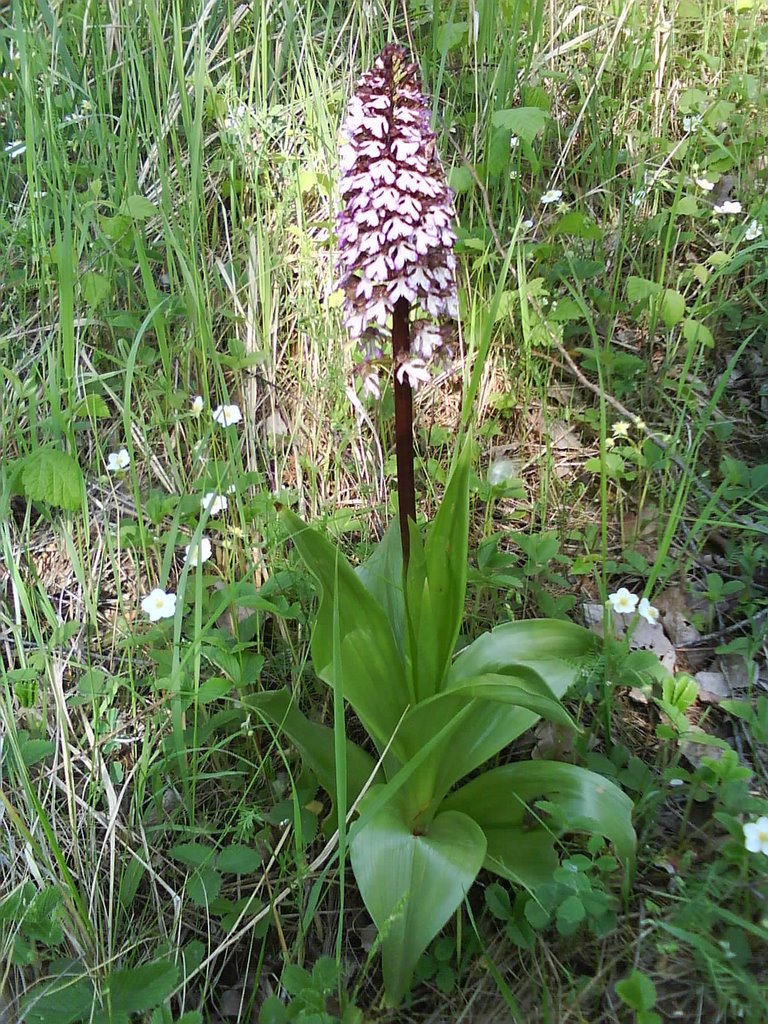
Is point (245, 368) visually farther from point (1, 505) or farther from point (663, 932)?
point (663, 932)

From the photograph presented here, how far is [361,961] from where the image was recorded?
3.89 feet

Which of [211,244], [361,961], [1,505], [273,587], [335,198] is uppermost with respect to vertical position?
[335,198]

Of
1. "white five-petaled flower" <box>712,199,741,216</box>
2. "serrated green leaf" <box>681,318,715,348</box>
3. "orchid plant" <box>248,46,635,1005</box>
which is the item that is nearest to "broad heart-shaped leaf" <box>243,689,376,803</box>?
"orchid plant" <box>248,46,635,1005</box>

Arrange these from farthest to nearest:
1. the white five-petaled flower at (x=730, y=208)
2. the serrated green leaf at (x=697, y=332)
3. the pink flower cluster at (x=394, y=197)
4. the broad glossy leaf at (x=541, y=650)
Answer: the white five-petaled flower at (x=730, y=208) → the serrated green leaf at (x=697, y=332) → the broad glossy leaf at (x=541, y=650) → the pink flower cluster at (x=394, y=197)

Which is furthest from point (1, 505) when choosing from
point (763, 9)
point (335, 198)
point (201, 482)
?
point (763, 9)

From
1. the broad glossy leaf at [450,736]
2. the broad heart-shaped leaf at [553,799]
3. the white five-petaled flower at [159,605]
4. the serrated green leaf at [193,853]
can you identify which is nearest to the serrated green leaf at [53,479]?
the white five-petaled flower at [159,605]

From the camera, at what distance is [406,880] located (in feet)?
3.49

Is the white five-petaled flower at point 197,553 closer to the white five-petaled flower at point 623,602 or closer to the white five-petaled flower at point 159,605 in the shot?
the white five-petaled flower at point 159,605

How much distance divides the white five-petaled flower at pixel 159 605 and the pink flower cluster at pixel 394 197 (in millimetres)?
721

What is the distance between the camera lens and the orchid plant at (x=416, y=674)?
103 cm

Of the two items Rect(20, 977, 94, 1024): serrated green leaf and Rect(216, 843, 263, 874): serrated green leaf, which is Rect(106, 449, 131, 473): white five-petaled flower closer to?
Rect(216, 843, 263, 874): serrated green leaf

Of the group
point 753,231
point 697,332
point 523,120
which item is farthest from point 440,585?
point 753,231

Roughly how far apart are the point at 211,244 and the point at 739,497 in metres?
1.61

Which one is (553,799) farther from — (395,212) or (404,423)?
(395,212)
